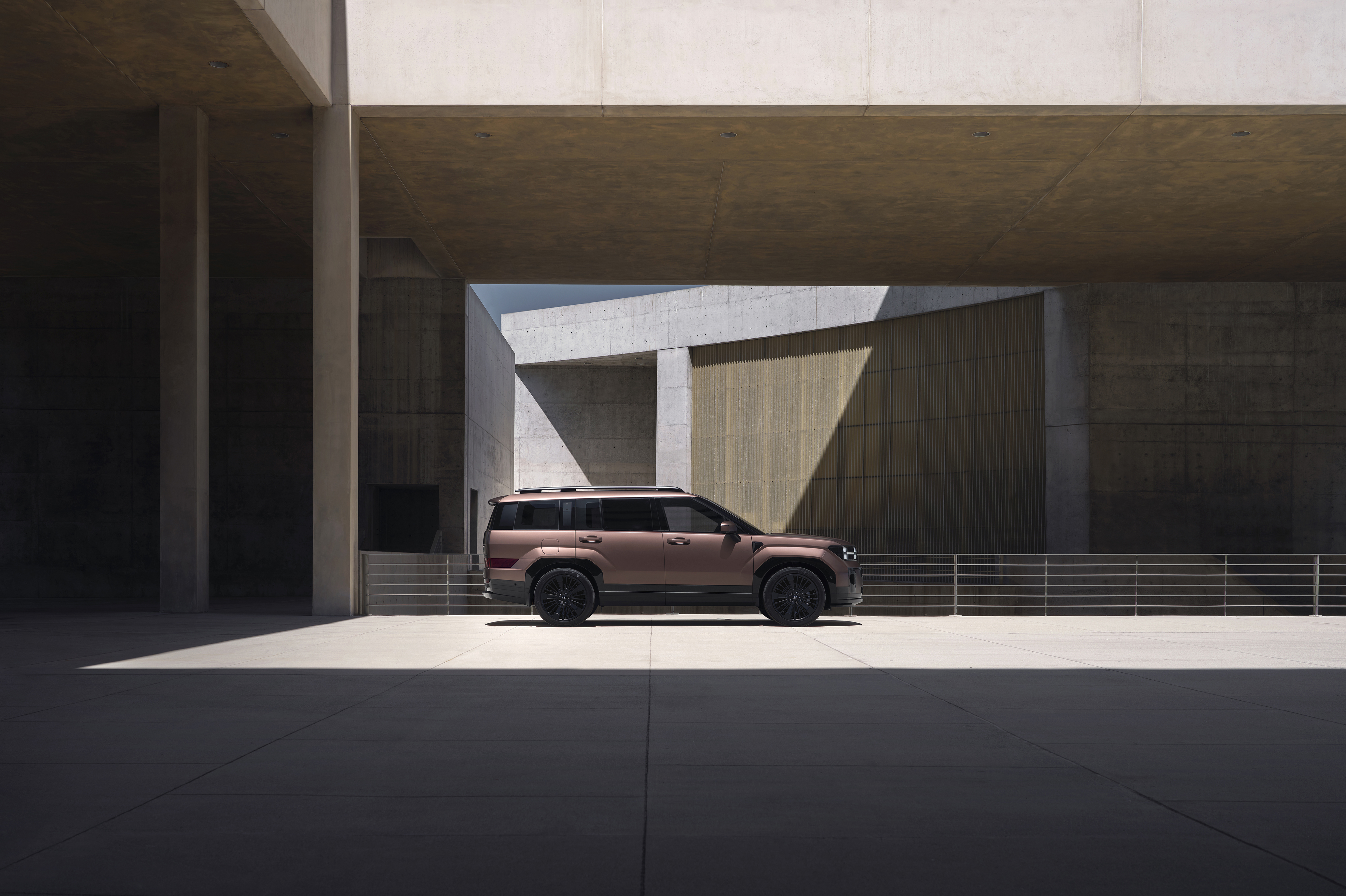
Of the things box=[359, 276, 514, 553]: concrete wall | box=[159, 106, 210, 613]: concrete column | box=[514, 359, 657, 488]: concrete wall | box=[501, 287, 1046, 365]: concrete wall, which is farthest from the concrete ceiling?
box=[514, 359, 657, 488]: concrete wall

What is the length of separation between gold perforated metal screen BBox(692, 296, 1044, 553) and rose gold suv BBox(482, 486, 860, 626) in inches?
583

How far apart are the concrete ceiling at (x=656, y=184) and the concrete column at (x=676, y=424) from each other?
12242mm

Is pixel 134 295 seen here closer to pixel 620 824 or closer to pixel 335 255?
pixel 335 255

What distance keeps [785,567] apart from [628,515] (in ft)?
6.70

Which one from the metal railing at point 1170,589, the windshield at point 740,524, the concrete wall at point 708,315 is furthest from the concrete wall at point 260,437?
the concrete wall at point 708,315

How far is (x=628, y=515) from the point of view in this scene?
1378 centimetres

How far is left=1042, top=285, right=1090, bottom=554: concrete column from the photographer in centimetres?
2486

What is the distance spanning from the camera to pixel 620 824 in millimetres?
3973

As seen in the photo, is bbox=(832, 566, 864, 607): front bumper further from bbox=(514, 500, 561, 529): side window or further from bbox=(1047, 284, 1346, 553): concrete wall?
bbox=(1047, 284, 1346, 553): concrete wall

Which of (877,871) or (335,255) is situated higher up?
(335,255)

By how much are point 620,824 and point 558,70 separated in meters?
12.7

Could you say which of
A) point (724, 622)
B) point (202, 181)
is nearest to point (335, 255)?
point (202, 181)

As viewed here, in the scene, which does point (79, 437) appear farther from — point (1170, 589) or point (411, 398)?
point (1170, 589)

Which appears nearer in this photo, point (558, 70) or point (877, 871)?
point (877, 871)
